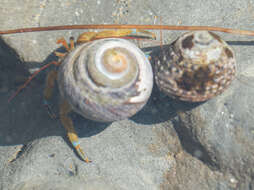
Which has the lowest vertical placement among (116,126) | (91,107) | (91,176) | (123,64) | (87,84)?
(91,176)

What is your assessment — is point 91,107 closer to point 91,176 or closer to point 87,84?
point 87,84

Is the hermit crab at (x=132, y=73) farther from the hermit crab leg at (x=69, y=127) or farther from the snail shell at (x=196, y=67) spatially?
the hermit crab leg at (x=69, y=127)

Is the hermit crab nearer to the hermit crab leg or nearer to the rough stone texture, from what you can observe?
the rough stone texture

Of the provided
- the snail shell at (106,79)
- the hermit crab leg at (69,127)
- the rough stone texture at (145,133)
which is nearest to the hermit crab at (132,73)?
the snail shell at (106,79)

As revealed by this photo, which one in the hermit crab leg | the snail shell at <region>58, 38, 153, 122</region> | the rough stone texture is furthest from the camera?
the hermit crab leg

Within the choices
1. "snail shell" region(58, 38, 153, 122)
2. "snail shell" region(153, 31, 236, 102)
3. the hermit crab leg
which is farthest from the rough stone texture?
"snail shell" region(58, 38, 153, 122)


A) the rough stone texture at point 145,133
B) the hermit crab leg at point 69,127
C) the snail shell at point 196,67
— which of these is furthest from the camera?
the hermit crab leg at point 69,127

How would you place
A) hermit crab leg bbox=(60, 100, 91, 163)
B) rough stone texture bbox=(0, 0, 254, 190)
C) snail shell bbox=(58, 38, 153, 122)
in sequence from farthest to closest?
hermit crab leg bbox=(60, 100, 91, 163) < rough stone texture bbox=(0, 0, 254, 190) < snail shell bbox=(58, 38, 153, 122)

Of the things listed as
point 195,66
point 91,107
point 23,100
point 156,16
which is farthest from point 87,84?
point 23,100
